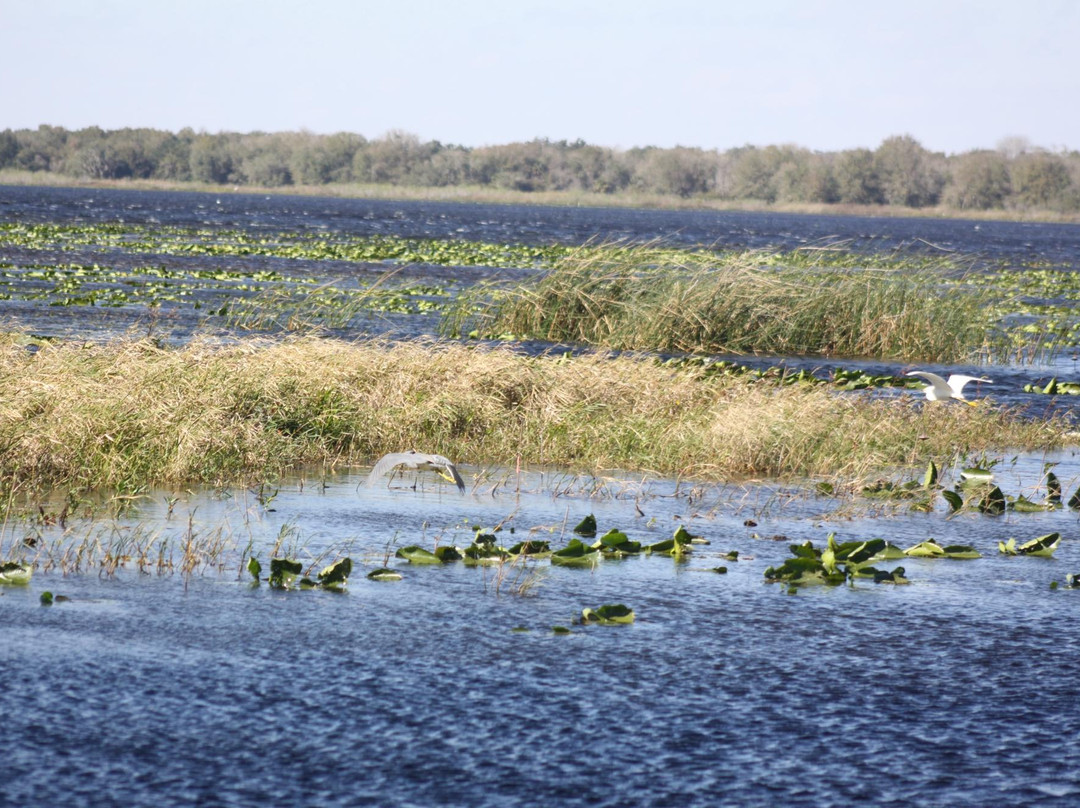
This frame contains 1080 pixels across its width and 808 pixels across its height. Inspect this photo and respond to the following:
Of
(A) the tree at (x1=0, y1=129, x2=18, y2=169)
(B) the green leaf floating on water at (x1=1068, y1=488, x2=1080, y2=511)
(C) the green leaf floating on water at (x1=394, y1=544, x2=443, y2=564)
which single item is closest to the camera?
(C) the green leaf floating on water at (x1=394, y1=544, x2=443, y2=564)

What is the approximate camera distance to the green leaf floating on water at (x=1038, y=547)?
10.4 metres

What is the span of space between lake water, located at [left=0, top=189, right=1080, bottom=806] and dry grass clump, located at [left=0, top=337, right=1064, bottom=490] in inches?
42.6

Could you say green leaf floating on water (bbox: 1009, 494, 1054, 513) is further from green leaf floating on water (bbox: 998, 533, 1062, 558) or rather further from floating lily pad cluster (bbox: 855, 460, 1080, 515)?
green leaf floating on water (bbox: 998, 533, 1062, 558)

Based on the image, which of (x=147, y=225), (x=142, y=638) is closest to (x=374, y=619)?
(x=142, y=638)

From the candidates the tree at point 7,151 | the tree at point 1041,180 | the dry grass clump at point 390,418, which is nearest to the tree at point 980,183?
the tree at point 1041,180

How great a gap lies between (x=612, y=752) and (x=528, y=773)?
46cm

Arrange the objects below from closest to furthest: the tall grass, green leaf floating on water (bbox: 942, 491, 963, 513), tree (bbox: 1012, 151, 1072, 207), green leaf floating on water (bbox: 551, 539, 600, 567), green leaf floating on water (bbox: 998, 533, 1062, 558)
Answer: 1. green leaf floating on water (bbox: 551, 539, 600, 567)
2. green leaf floating on water (bbox: 998, 533, 1062, 558)
3. green leaf floating on water (bbox: 942, 491, 963, 513)
4. the tall grass
5. tree (bbox: 1012, 151, 1072, 207)

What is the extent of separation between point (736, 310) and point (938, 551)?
45.7 ft

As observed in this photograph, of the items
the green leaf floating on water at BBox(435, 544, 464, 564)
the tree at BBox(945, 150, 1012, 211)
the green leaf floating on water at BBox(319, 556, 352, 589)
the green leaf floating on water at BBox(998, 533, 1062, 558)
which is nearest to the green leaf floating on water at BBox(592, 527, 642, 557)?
the green leaf floating on water at BBox(435, 544, 464, 564)

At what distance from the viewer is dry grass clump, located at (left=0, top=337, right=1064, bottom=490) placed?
38.1 feet

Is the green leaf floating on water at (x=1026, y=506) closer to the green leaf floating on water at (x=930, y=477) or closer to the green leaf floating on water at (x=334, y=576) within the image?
the green leaf floating on water at (x=930, y=477)

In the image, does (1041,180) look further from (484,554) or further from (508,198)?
(484,554)

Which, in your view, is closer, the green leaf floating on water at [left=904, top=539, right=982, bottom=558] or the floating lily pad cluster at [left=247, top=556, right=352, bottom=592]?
the floating lily pad cluster at [left=247, top=556, right=352, bottom=592]

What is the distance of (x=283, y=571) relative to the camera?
865cm
